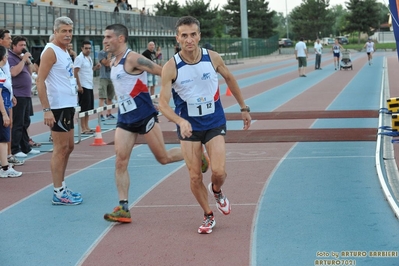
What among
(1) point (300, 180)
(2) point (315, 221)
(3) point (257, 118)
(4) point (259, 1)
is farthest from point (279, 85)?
(4) point (259, 1)

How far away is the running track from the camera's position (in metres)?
6.57

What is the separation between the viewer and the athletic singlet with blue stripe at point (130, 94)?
321 inches

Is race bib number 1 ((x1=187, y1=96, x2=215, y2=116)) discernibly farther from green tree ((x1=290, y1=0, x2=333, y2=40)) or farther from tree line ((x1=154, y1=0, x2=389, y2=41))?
green tree ((x1=290, y1=0, x2=333, y2=40))

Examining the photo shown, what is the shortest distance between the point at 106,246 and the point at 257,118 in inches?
482

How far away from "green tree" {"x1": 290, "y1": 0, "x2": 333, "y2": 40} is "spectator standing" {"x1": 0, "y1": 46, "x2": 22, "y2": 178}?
390 ft

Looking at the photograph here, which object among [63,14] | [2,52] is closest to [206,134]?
→ [2,52]

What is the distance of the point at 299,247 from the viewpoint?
21.7 feet

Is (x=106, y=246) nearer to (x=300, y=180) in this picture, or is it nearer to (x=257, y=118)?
(x=300, y=180)

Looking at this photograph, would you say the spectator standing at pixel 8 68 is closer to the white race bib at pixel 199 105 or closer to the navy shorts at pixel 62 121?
the navy shorts at pixel 62 121

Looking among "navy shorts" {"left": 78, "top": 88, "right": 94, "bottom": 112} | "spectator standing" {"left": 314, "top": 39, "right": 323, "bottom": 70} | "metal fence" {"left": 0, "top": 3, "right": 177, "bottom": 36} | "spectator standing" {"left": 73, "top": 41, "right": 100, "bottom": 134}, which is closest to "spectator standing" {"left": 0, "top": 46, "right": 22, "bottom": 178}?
"spectator standing" {"left": 73, "top": 41, "right": 100, "bottom": 134}

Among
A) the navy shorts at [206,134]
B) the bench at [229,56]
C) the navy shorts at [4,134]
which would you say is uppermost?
the bench at [229,56]

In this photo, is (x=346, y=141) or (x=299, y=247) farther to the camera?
(x=346, y=141)

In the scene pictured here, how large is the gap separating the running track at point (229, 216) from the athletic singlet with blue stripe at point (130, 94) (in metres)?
1.05

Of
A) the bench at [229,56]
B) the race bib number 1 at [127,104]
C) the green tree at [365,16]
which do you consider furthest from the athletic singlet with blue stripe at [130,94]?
the green tree at [365,16]
